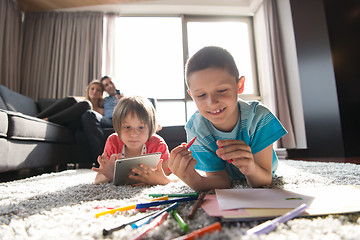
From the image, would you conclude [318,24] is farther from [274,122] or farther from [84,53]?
[84,53]

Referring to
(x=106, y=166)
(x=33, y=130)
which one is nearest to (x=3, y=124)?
(x=33, y=130)

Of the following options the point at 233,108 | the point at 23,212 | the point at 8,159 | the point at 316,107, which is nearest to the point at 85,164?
the point at 8,159

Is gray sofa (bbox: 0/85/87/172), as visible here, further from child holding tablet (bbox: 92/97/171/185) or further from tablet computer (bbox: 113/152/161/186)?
tablet computer (bbox: 113/152/161/186)

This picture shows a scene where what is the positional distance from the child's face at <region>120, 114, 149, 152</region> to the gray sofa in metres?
0.66

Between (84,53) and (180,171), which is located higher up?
(84,53)

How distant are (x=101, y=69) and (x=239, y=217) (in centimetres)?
342

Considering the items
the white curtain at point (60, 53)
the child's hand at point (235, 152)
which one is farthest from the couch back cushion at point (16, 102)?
the child's hand at point (235, 152)

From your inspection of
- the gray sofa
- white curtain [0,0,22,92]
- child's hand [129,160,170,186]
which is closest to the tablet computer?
child's hand [129,160,170,186]

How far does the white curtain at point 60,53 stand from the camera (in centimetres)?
329

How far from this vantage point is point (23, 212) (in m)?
0.47

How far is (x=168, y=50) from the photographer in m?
3.73

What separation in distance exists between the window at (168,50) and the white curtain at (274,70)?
0.37 meters

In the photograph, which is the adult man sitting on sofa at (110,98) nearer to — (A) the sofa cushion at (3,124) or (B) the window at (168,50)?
(B) the window at (168,50)

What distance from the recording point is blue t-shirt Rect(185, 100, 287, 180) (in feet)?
2.19
